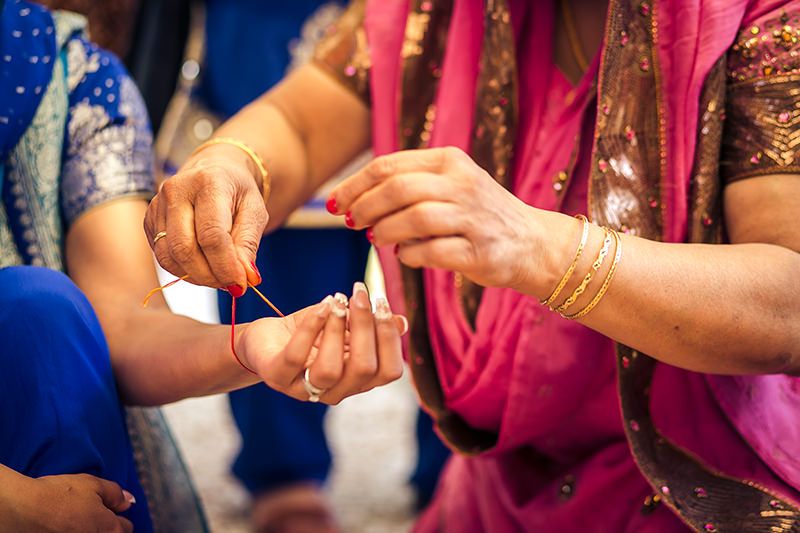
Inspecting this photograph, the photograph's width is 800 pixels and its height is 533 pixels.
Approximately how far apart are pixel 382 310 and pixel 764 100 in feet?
1.58

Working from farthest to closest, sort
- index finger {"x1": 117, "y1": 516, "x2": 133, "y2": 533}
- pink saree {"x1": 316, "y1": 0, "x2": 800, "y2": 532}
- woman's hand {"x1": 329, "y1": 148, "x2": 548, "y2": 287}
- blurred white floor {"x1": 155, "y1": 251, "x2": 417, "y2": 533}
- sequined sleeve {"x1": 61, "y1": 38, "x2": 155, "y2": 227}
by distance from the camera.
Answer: blurred white floor {"x1": 155, "y1": 251, "x2": 417, "y2": 533}
sequined sleeve {"x1": 61, "y1": 38, "x2": 155, "y2": 227}
pink saree {"x1": 316, "y1": 0, "x2": 800, "y2": 532}
index finger {"x1": 117, "y1": 516, "x2": 133, "y2": 533}
woman's hand {"x1": 329, "y1": 148, "x2": 548, "y2": 287}

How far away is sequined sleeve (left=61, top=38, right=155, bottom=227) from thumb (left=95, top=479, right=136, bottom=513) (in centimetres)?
39

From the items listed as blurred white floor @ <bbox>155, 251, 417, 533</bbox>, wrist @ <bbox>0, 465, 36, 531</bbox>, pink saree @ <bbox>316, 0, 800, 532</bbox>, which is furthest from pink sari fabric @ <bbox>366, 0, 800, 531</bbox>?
blurred white floor @ <bbox>155, 251, 417, 533</bbox>

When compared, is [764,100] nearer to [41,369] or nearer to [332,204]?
[332,204]

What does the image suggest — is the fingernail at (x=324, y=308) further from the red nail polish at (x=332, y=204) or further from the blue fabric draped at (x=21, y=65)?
the blue fabric draped at (x=21, y=65)

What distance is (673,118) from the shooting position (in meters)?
1.08

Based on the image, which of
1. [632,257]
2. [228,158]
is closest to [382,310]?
[632,257]

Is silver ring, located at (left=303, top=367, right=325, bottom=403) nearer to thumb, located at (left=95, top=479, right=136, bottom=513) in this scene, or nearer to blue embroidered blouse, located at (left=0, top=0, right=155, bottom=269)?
thumb, located at (left=95, top=479, right=136, bottom=513)

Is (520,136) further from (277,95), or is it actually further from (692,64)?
(277,95)

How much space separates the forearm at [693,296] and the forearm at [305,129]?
497 mm

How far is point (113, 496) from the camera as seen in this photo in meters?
0.94

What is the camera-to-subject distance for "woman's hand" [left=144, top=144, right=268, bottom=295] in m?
0.92

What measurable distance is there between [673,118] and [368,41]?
1.50 feet

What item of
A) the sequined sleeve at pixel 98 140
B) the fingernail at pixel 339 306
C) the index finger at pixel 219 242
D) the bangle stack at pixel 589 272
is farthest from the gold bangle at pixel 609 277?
the sequined sleeve at pixel 98 140
